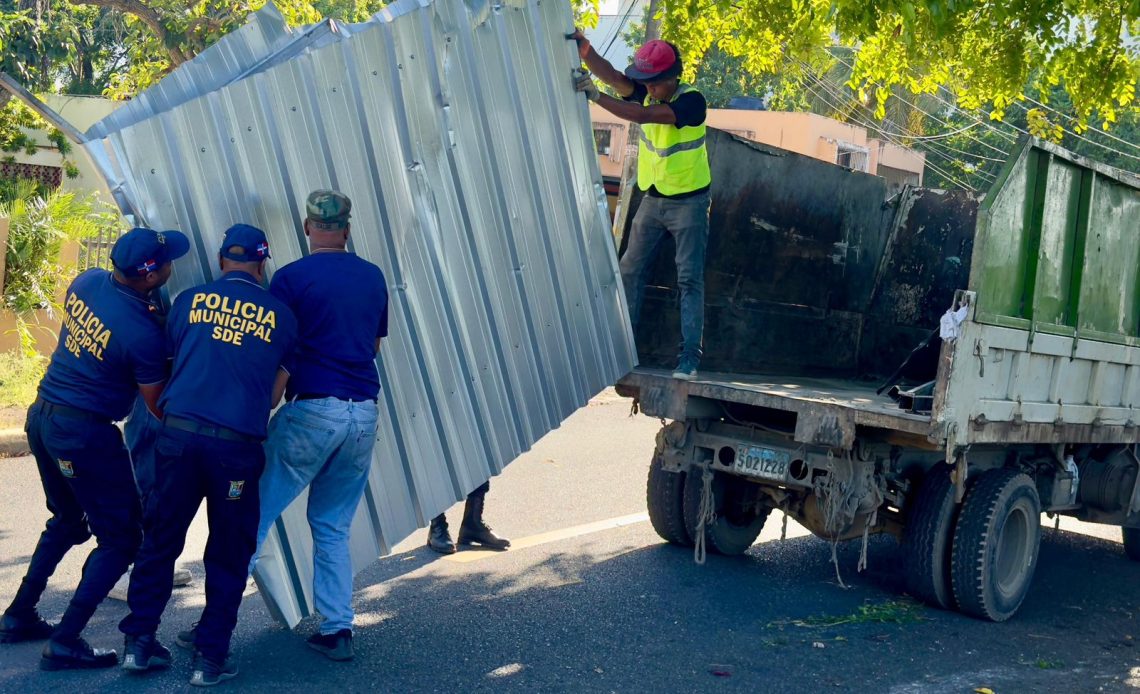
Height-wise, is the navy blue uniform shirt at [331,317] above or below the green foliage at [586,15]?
below

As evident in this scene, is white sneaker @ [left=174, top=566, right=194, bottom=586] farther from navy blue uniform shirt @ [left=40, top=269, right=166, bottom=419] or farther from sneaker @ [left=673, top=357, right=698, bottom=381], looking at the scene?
sneaker @ [left=673, top=357, right=698, bottom=381]

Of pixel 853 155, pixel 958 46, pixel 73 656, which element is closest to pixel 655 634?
pixel 73 656

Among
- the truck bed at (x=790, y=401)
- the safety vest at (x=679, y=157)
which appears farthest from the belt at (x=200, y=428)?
the safety vest at (x=679, y=157)

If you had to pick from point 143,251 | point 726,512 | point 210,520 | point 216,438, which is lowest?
point 726,512

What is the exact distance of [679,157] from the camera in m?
6.27

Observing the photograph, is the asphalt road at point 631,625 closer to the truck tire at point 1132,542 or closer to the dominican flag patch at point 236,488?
the truck tire at point 1132,542

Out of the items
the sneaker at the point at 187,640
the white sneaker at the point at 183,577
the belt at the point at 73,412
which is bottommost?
the white sneaker at the point at 183,577

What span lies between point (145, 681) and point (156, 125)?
199cm

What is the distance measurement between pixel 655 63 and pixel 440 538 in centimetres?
279

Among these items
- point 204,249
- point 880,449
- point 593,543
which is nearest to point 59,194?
point 593,543

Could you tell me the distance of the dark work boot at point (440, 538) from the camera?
659cm

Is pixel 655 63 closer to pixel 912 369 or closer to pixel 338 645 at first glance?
pixel 912 369

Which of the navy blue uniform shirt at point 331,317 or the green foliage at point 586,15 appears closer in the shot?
the navy blue uniform shirt at point 331,317

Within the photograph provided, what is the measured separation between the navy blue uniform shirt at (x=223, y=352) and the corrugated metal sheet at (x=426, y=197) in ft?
1.14
